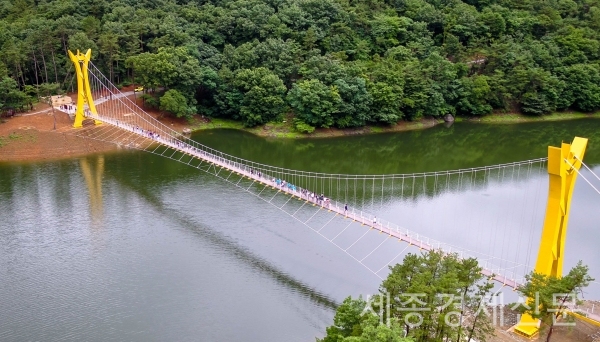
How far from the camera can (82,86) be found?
119 feet

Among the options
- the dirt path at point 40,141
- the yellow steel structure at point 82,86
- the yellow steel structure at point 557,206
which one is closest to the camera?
the yellow steel structure at point 557,206

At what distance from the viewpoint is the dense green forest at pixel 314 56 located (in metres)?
38.9

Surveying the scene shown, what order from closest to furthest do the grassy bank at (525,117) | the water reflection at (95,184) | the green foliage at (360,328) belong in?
1. the green foliage at (360,328)
2. the water reflection at (95,184)
3. the grassy bank at (525,117)

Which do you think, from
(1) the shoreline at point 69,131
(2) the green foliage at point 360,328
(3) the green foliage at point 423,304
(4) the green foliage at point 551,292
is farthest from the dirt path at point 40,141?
(4) the green foliage at point 551,292

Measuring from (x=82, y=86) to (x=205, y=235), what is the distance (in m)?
15.8

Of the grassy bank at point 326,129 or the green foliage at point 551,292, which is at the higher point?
the grassy bank at point 326,129

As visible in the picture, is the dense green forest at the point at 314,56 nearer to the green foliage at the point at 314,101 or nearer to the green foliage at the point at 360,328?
the green foliage at the point at 314,101

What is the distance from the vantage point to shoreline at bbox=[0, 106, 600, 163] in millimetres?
34125

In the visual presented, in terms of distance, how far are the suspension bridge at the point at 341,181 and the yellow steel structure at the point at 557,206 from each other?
0.08 ft

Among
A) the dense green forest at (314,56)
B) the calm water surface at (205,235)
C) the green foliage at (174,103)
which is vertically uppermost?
the dense green forest at (314,56)

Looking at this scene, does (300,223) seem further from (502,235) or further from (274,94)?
(274,94)

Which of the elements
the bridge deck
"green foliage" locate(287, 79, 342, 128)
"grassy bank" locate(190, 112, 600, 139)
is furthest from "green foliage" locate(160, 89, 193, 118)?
"green foliage" locate(287, 79, 342, 128)

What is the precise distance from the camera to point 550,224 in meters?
17.4

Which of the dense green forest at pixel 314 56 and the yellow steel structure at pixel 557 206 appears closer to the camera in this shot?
the yellow steel structure at pixel 557 206
